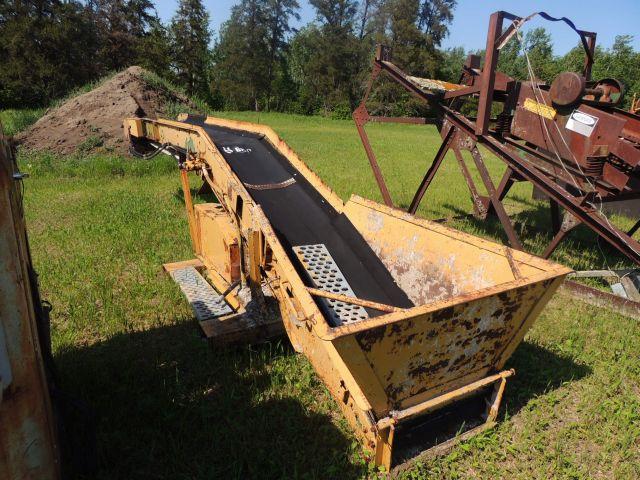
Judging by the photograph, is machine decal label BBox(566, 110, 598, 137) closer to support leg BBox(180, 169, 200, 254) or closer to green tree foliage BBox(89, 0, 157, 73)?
support leg BBox(180, 169, 200, 254)

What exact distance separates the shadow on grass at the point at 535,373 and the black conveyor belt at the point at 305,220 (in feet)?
3.25

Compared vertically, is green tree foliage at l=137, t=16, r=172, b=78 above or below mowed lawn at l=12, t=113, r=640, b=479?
above

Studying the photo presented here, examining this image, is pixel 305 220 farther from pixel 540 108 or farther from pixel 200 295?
pixel 540 108

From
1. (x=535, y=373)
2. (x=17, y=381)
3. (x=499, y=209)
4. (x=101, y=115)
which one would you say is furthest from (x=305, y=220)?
(x=101, y=115)

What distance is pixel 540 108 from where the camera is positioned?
462 cm

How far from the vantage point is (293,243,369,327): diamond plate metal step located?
2.70 metres

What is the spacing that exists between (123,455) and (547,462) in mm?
2525

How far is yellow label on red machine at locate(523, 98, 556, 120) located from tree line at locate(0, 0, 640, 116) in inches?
1180

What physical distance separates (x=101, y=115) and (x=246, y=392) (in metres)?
10.1

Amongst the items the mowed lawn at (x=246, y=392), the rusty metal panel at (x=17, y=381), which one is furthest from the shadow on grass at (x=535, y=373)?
the rusty metal panel at (x=17, y=381)

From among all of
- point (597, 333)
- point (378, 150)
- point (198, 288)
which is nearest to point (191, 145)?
point (198, 288)

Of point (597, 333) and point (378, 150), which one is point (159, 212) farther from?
point (378, 150)

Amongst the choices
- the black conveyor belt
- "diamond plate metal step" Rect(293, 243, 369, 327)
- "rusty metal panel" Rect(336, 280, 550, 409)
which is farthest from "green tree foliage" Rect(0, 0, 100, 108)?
"rusty metal panel" Rect(336, 280, 550, 409)

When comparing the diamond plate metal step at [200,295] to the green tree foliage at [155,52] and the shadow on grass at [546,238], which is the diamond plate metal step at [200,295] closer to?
the shadow on grass at [546,238]
